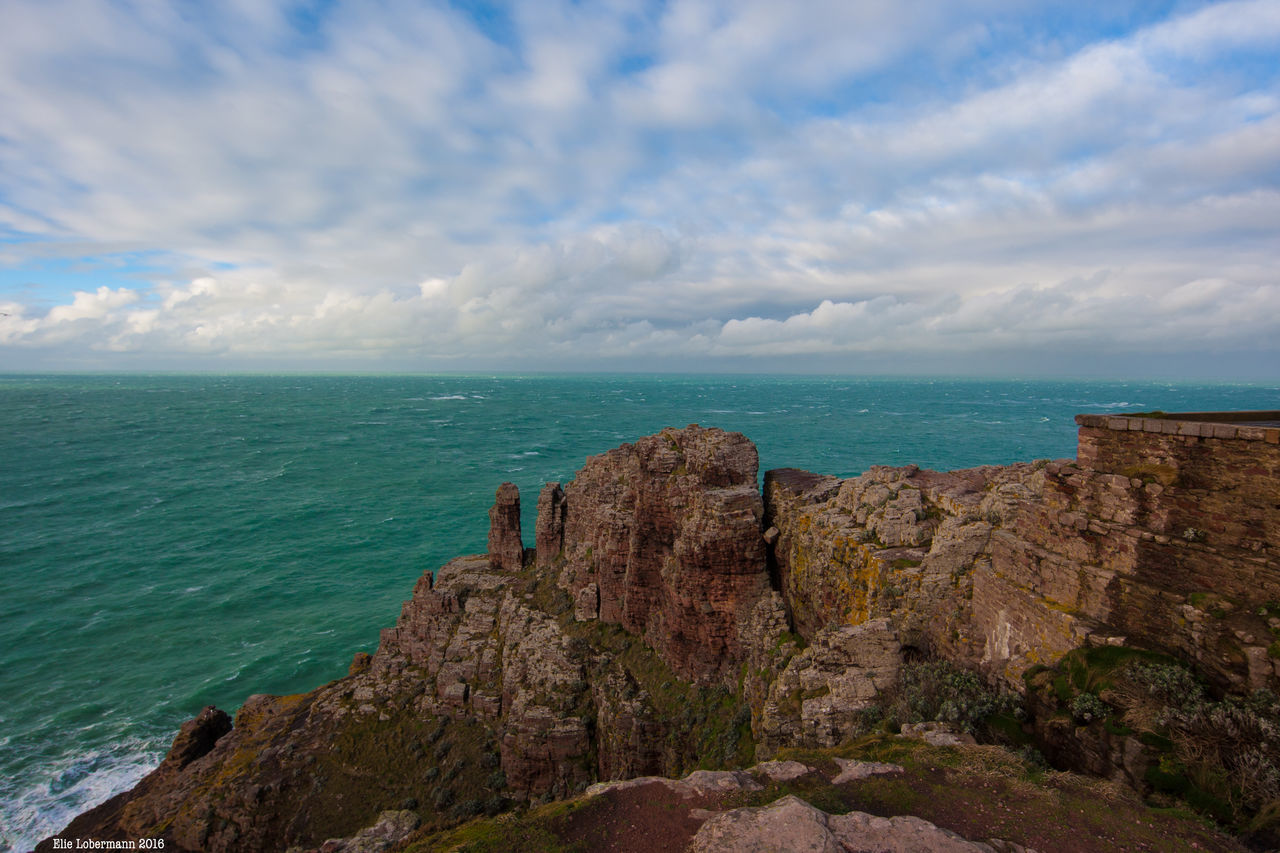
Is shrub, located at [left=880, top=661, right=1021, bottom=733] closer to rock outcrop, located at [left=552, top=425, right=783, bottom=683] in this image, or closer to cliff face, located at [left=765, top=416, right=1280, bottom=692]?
cliff face, located at [left=765, top=416, right=1280, bottom=692]

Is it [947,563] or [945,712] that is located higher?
[947,563]

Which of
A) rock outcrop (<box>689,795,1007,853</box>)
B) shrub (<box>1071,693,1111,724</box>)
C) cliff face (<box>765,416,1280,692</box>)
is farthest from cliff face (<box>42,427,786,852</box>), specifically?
rock outcrop (<box>689,795,1007,853</box>)

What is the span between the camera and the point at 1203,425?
11594mm

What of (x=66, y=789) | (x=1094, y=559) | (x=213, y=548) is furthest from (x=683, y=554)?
(x=213, y=548)

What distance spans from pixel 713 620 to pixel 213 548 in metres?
75.7

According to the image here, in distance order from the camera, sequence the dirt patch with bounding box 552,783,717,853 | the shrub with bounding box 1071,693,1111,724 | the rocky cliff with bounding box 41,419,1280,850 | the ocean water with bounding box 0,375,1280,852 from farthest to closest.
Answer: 1. the ocean water with bounding box 0,375,1280,852
2. the rocky cliff with bounding box 41,419,1280,850
3. the shrub with bounding box 1071,693,1111,724
4. the dirt patch with bounding box 552,783,717,853

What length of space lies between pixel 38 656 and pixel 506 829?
62357 millimetres

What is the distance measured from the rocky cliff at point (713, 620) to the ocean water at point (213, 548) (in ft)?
42.3

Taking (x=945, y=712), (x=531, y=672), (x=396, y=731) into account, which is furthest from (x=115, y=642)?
(x=945, y=712)

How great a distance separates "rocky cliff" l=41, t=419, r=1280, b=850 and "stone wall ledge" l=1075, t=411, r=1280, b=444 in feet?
0.31

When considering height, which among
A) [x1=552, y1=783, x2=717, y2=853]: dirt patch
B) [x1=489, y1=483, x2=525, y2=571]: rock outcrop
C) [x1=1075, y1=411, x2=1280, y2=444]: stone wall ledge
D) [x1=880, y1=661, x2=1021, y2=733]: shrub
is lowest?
[x1=489, y1=483, x2=525, y2=571]: rock outcrop

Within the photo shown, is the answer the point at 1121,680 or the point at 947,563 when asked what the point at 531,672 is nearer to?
the point at 947,563

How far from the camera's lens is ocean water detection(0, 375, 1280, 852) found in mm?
40281

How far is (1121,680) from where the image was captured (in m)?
11.3
